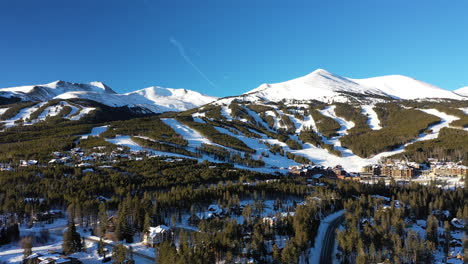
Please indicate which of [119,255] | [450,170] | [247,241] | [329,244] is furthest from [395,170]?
[119,255]

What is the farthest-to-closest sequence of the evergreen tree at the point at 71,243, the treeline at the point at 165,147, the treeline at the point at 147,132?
the treeline at the point at 147,132
the treeline at the point at 165,147
the evergreen tree at the point at 71,243

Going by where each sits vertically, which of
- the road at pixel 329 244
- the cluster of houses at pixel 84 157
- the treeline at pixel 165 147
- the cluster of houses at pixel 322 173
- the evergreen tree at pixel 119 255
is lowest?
the road at pixel 329 244

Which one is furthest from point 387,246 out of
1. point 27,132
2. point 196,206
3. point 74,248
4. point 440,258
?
point 27,132

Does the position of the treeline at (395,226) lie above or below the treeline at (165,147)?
below

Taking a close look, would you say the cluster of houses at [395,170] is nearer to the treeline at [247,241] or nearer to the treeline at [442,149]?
the treeline at [442,149]

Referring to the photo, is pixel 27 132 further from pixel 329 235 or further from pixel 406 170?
pixel 406 170

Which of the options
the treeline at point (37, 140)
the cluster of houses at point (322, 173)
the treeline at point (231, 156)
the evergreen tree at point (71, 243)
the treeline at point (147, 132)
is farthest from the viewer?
the treeline at point (147, 132)

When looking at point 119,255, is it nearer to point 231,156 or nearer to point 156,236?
point 156,236

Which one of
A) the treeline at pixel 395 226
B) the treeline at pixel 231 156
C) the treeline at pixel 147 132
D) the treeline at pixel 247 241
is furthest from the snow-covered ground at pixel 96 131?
the treeline at pixel 395 226

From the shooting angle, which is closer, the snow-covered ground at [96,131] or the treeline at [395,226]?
the treeline at [395,226]
